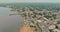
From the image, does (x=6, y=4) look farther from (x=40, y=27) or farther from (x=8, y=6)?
(x=40, y=27)

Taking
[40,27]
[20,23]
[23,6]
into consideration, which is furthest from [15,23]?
[40,27]

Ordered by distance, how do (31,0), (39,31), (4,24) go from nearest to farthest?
(39,31) < (4,24) < (31,0)

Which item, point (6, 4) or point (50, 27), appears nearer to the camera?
point (50, 27)

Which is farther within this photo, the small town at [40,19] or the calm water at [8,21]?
the calm water at [8,21]

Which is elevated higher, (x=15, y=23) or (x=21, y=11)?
(x=21, y=11)

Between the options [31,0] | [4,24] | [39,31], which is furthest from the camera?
[31,0]

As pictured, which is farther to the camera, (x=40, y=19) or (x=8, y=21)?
(x=8, y=21)

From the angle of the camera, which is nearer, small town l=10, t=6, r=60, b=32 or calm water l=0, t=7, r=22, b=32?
small town l=10, t=6, r=60, b=32
